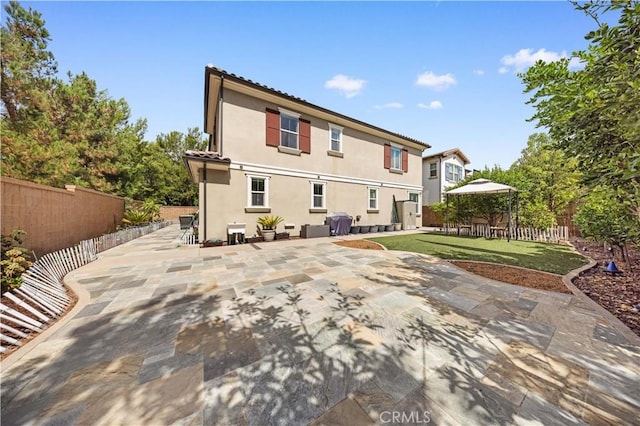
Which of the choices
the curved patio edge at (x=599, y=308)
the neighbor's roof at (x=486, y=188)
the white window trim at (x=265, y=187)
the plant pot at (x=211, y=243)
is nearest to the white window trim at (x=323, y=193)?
the white window trim at (x=265, y=187)

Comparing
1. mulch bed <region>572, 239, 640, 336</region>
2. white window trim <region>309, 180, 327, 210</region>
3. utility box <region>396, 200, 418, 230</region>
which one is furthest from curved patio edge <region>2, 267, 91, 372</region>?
utility box <region>396, 200, 418, 230</region>

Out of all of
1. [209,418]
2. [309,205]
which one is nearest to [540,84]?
[209,418]

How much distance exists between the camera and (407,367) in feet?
6.95

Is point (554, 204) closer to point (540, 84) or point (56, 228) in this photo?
point (540, 84)

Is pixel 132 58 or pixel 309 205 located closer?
pixel 132 58

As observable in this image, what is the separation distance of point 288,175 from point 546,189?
1597cm

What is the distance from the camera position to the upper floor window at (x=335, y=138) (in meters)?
12.8

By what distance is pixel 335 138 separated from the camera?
42.8ft

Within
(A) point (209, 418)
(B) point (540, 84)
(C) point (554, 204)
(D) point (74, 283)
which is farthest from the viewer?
(C) point (554, 204)

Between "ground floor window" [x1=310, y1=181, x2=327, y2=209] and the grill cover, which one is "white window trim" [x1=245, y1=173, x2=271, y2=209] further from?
the grill cover

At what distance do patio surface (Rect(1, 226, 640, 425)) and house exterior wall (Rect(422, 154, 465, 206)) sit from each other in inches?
799

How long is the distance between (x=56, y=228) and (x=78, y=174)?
15.6 meters

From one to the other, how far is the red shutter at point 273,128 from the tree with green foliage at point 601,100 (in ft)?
29.3

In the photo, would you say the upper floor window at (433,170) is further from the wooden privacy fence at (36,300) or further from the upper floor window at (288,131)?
the wooden privacy fence at (36,300)
